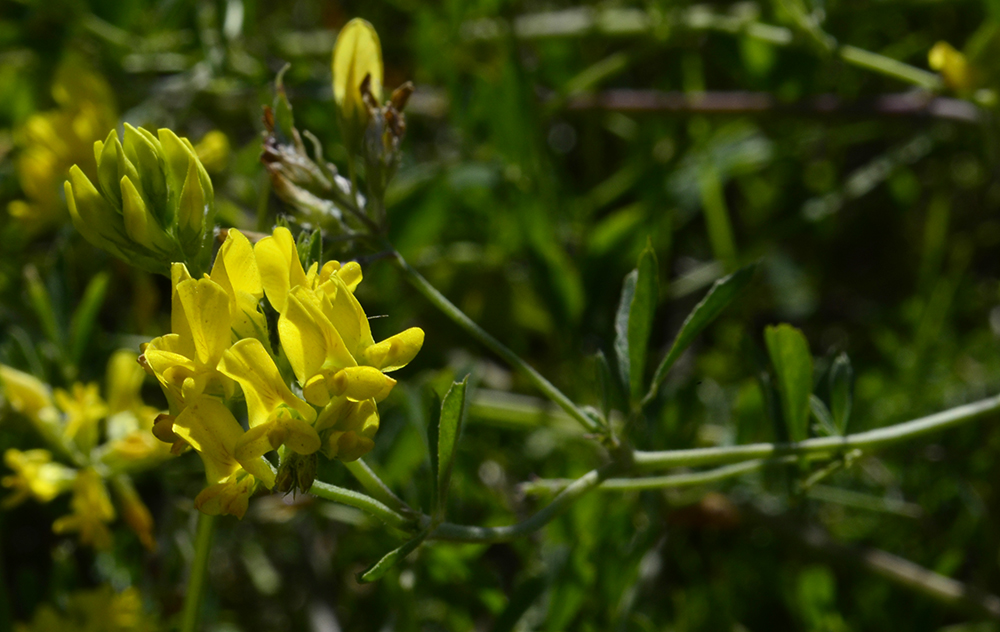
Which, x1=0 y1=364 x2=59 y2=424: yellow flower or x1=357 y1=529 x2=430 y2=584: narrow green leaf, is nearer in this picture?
x1=357 y1=529 x2=430 y2=584: narrow green leaf

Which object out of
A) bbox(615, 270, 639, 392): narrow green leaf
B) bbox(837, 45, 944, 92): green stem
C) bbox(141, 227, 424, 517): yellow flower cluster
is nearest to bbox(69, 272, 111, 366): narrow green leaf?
bbox(141, 227, 424, 517): yellow flower cluster

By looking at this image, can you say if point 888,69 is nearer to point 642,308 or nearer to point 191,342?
point 642,308

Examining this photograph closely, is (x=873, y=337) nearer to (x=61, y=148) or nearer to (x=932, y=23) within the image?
(x=932, y=23)

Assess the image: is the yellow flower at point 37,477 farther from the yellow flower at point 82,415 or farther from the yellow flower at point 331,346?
the yellow flower at point 331,346

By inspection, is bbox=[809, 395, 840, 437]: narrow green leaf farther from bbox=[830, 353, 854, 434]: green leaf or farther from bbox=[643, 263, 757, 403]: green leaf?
bbox=[643, 263, 757, 403]: green leaf

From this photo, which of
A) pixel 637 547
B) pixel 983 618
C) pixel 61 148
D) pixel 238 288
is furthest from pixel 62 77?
pixel 983 618

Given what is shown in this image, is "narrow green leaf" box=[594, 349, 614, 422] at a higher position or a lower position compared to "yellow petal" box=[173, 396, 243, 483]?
lower
